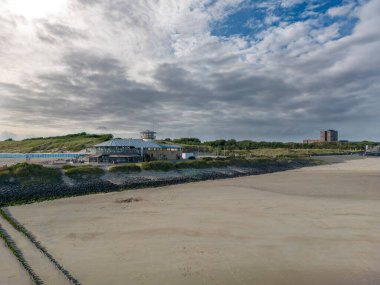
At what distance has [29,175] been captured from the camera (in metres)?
28.6

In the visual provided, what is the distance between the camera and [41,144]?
12006 centimetres

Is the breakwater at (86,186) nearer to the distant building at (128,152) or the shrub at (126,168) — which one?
the shrub at (126,168)

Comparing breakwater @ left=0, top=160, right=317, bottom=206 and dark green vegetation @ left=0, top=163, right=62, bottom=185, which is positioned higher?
dark green vegetation @ left=0, top=163, right=62, bottom=185

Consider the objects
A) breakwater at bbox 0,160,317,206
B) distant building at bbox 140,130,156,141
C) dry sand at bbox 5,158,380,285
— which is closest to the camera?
dry sand at bbox 5,158,380,285

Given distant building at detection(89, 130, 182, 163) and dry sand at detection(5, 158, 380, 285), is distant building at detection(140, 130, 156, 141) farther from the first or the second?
dry sand at detection(5, 158, 380, 285)

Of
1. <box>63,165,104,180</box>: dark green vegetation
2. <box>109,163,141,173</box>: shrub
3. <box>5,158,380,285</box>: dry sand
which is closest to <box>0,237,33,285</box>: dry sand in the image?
<box>5,158,380,285</box>: dry sand

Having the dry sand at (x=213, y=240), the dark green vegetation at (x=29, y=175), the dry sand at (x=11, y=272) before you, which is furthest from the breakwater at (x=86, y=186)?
the dry sand at (x=11, y=272)

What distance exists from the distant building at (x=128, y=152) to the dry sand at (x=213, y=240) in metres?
25.4

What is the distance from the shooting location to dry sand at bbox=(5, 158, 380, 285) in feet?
30.7

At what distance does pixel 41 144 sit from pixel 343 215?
4880 inches

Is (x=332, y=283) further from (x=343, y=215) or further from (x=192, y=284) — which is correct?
(x=343, y=215)

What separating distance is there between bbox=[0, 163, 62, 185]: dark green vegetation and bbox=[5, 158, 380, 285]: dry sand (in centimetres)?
746

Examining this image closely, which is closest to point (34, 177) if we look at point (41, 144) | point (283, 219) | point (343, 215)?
point (283, 219)

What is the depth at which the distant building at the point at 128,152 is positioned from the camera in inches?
1852
